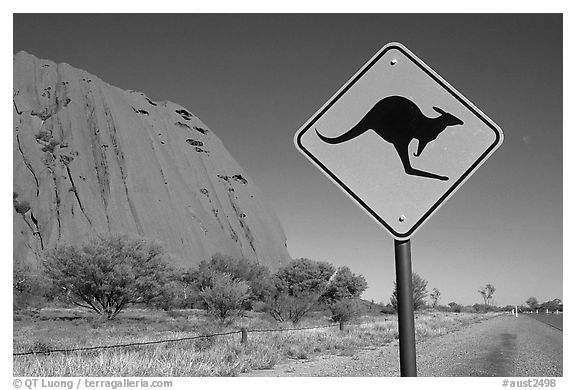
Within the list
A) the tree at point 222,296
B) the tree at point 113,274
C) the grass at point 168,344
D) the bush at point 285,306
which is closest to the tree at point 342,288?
the grass at point 168,344

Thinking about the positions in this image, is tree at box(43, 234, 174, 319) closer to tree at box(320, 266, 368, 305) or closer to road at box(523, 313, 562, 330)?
tree at box(320, 266, 368, 305)

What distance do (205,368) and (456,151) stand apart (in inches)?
256

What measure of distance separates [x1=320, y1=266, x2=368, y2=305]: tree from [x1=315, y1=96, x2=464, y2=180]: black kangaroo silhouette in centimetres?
1744

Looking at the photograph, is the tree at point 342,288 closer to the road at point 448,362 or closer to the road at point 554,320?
the road at point 554,320

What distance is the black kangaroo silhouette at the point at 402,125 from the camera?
3.93 ft

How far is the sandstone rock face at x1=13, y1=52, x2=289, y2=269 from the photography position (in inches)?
476

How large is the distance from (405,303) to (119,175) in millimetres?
14410

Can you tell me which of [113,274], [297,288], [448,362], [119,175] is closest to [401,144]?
[448,362]

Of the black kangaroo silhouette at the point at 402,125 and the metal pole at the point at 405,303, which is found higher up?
the black kangaroo silhouette at the point at 402,125

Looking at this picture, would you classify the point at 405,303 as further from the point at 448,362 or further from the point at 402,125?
the point at 448,362

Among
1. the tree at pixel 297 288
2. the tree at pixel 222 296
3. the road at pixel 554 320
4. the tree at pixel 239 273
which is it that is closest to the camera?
the road at pixel 554 320

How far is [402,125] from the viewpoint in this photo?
1219 millimetres

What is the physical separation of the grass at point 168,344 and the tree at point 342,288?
4.13 ft

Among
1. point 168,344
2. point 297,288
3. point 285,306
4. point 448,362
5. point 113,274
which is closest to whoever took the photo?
point 448,362
